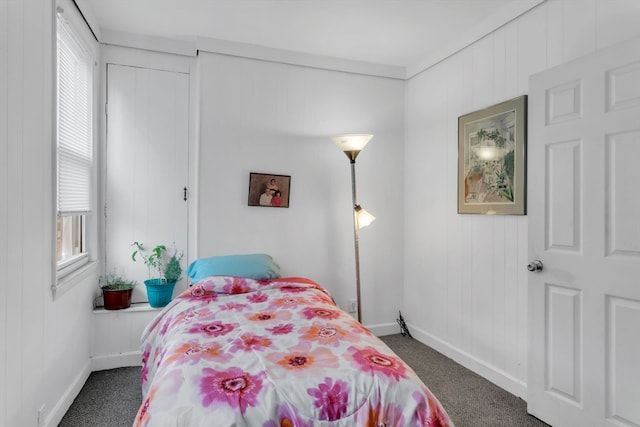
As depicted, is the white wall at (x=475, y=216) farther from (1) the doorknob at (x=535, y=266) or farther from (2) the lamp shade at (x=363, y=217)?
(2) the lamp shade at (x=363, y=217)

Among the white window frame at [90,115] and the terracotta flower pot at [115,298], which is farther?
the terracotta flower pot at [115,298]

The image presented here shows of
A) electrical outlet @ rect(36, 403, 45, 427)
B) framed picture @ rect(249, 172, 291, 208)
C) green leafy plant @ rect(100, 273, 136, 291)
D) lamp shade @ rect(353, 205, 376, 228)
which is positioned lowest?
electrical outlet @ rect(36, 403, 45, 427)

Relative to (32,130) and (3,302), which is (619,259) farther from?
(32,130)

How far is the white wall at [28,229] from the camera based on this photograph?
1.49 meters

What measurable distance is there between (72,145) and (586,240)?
125 inches

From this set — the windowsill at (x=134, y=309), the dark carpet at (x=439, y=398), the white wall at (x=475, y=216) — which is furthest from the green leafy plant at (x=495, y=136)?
the windowsill at (x=134, y=309)

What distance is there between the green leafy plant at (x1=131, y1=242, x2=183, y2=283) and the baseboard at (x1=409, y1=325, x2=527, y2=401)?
2.27 metres

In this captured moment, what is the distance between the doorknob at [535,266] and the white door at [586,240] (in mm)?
26

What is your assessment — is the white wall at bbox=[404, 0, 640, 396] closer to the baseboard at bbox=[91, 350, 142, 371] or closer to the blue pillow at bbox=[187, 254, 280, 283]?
the blue pillow at bbox=[187, 254, 280, 283]

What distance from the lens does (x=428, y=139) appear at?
3359 millimetres

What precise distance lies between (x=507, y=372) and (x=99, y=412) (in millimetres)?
2662

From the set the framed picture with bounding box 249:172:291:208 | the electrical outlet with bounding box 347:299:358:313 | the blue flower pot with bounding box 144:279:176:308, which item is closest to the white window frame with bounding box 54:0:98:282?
the blue flower pot with bounding box 144:279:176:308

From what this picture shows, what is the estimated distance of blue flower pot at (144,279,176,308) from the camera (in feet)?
9.50

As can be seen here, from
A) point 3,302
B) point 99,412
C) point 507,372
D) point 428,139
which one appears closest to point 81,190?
point 3,302
